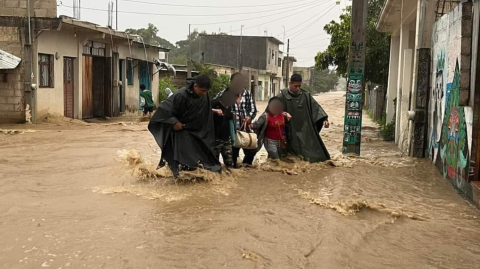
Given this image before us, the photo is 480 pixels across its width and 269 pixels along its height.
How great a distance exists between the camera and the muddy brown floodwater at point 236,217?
476 cm

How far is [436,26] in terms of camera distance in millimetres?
9945

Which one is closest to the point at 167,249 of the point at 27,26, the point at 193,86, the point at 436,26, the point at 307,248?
the point at 307,248

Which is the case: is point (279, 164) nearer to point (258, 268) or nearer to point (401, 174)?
point (401, 174)

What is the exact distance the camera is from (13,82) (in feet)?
53.1

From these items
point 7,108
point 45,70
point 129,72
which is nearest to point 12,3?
point 45,70

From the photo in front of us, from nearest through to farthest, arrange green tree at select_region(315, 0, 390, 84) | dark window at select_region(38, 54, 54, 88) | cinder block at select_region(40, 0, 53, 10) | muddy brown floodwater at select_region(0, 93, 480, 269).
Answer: muddy brown floodwater at select_region(0, 93, 480, 269)
cinder block at select_region(40, 0, 53, 10)
dark window at select_region(38, 54, 54, 88)
green tree at select_region(315, 0, 390, 84)

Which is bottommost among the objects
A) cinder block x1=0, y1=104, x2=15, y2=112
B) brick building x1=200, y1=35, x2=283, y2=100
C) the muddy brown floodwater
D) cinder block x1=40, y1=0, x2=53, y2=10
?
the muddy brown floodwater

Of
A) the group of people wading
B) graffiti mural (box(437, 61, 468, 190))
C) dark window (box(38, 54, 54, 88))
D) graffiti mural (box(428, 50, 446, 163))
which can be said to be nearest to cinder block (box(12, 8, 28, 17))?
dark window (box(38, 54, 54, 88))

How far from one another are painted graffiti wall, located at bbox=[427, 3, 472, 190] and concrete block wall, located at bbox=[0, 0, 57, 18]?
11161 millimetres

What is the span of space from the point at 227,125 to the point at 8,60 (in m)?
9.82

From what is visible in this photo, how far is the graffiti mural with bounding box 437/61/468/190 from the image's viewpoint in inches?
283

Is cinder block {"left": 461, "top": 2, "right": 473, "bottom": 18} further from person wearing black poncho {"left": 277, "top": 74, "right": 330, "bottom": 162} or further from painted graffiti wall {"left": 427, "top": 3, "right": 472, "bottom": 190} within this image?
person wearing black poncho {"left": 277, "top": 74, "right": 330, "bottom": 162}

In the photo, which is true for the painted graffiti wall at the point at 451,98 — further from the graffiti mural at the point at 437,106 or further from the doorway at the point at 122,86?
the doorway at the point at 122,86

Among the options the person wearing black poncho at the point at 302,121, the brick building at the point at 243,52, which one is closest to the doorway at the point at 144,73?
the person wearing black poncho at the point at 302,121
